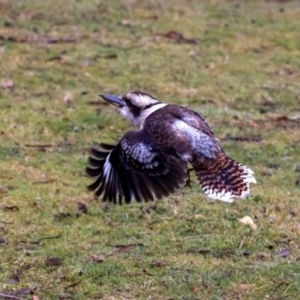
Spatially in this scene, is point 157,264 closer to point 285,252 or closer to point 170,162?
point 170,162

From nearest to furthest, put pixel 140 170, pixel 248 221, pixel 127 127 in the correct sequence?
pixel 140 170 → pixel 248 221 → pixel 127 127

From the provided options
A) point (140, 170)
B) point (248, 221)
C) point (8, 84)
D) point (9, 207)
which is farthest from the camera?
point (8, 84)

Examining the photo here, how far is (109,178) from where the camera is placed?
6703 mm

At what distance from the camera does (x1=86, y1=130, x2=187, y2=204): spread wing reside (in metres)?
6.38

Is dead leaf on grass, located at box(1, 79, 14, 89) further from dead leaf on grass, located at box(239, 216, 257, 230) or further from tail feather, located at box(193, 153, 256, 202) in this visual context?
tail feather, located at box(193, 153, 256, 202)

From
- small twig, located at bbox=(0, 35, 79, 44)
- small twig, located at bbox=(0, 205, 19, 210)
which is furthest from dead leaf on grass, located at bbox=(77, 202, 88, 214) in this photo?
small twig, located at bbox=(0, 35, 79, 44)

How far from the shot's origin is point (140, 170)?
648cm

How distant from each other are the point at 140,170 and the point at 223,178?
1.99 feet

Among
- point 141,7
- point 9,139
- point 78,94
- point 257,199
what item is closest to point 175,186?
point 257,199

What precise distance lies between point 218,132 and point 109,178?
3.41m

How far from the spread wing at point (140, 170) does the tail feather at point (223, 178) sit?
159 mm

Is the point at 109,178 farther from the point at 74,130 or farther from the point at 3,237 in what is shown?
the point at 74,130

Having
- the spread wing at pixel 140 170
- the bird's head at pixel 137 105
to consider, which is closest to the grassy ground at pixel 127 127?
the spread wing at pixel 140 170

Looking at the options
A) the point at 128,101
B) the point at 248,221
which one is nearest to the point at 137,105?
the point at 128,101
